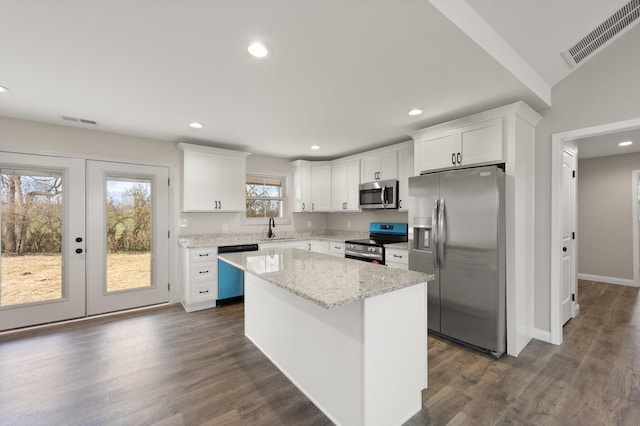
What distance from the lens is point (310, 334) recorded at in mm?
1931

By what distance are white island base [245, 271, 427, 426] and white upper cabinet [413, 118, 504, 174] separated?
1.70 metres

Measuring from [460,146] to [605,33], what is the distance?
4.52 feet

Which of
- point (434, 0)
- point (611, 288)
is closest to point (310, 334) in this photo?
point (434, 0)

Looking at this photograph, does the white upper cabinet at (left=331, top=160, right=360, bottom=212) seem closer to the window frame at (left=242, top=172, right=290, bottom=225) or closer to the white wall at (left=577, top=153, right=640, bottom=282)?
the window frame at (left=242, top=172, right=290, bottom=225)

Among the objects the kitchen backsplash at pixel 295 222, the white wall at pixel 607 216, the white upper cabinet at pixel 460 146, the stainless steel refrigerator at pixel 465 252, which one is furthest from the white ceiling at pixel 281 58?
the white wall at pixel 607 216

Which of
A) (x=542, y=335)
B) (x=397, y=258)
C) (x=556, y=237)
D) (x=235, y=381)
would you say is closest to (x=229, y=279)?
(x=235, y=381)

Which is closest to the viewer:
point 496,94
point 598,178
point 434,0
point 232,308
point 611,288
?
point 434,0

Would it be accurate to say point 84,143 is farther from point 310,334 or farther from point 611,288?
point 611,288

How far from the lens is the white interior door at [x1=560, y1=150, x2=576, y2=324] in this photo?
3203 mm

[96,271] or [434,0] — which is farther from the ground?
[434,0]

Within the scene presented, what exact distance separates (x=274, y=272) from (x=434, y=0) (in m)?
1.89

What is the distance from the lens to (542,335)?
2895 mm

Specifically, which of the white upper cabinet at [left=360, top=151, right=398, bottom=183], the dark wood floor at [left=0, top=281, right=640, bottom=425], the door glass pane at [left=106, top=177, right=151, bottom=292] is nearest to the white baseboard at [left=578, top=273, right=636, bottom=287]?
the dark wood floor at [left=0, top=281, right=640, bottom=425]

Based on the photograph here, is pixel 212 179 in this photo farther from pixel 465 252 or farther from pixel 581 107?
pixel 581 107
